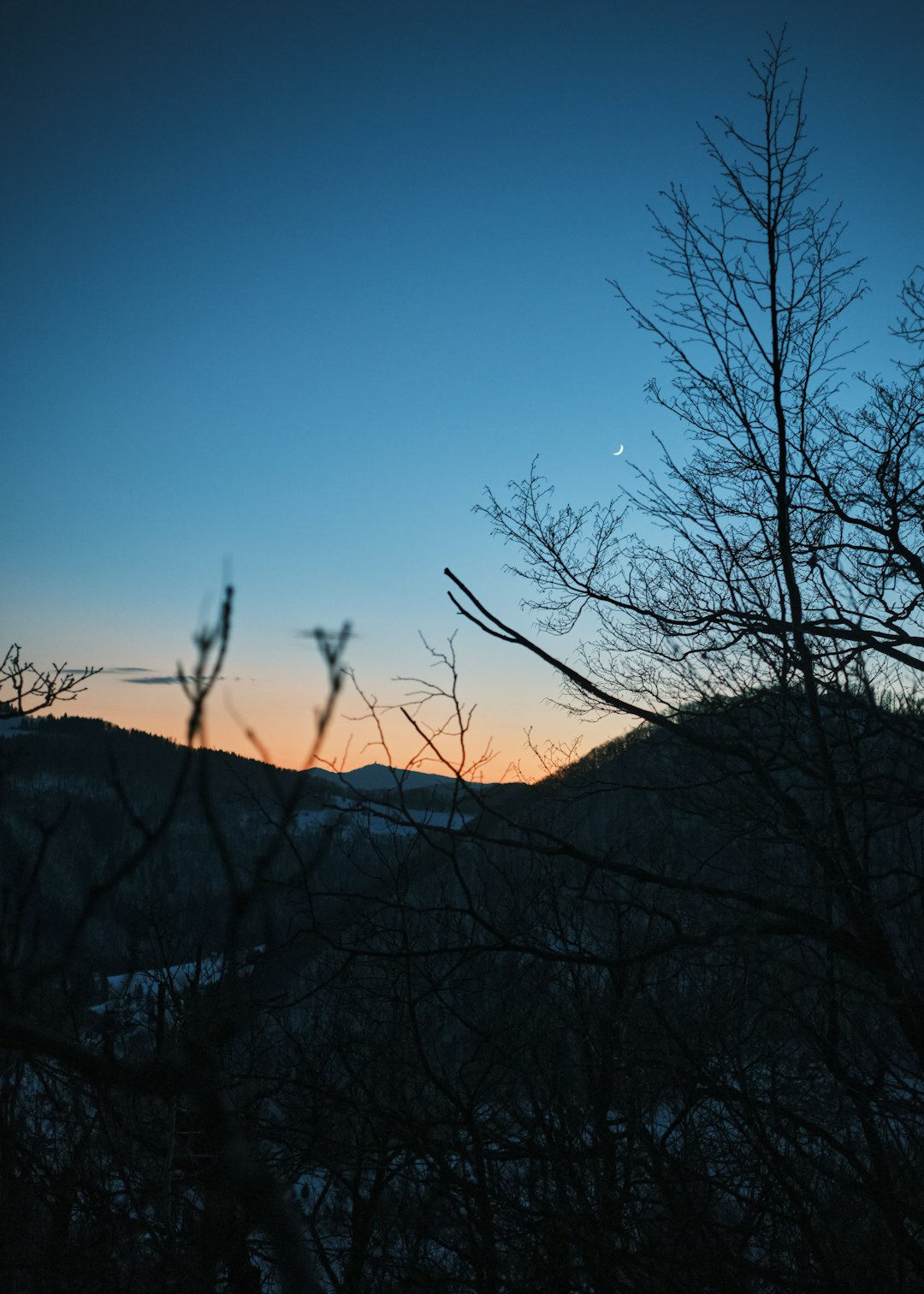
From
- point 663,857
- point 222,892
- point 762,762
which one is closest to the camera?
point 222,892

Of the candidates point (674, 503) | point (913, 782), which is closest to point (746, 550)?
point (674, 503)

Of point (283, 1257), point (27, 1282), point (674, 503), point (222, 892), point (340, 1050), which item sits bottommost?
point (27, 1282)

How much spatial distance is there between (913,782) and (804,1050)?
2.03m

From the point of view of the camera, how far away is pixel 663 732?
4629 mm

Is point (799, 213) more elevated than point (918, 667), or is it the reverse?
point (799, 213)

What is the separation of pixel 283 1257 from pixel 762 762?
324cm

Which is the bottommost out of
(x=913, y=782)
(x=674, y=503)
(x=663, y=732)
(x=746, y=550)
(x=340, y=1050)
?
(x=340, y=1050)

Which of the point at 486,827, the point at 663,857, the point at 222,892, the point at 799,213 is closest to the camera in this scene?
the point at 222,892

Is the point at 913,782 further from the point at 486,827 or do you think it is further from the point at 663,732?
the point at 486,827

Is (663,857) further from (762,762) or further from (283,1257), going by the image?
(283,1257)

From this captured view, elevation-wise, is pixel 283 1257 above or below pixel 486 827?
below

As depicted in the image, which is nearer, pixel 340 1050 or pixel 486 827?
pixel 486 827

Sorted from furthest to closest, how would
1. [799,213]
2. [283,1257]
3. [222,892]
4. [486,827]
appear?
[799,213] < [486,827] < [222,892] < [283,1257]

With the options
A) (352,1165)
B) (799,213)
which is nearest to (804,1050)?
(352,1165)
